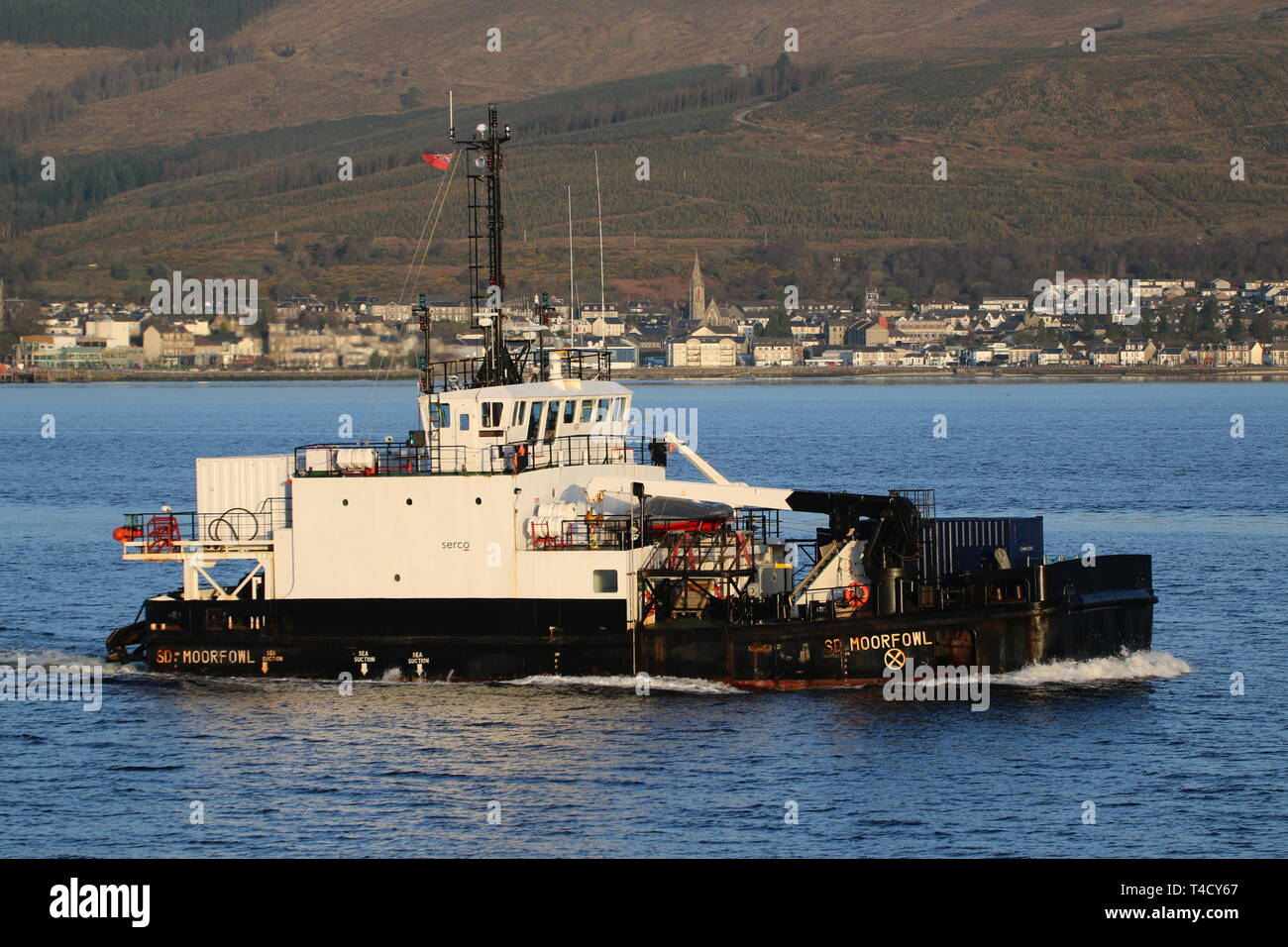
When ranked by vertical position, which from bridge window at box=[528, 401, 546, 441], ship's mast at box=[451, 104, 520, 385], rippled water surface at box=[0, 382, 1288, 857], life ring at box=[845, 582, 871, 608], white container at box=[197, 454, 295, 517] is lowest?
rippled water surface at box=[0, 382, 1288, 857]

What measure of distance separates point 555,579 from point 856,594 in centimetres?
502

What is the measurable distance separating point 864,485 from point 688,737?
4145 centimetres

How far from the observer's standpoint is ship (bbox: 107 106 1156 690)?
29344 mm

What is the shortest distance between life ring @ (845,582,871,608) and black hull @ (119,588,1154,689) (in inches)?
33.7

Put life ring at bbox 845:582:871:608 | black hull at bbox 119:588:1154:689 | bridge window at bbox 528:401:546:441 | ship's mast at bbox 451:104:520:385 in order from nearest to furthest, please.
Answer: black hull at bbox 119:588:1154:689 → life ring at bbox 845:582:871:608 → bridge window at bbox 528:401:546:441 → ship's mast at bbox 451:104:520:385

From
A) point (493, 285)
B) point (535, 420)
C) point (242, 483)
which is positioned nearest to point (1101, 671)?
point (535, 420)

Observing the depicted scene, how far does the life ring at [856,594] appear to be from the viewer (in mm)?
30500

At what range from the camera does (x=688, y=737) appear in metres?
26.8

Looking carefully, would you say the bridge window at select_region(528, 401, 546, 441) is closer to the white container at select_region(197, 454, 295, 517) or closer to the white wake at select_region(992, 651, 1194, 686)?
the white container at select_region(197, 454, 295, 517)

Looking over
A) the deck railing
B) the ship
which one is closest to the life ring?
the ship

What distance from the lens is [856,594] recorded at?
30.6 meters

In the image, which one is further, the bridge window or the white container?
the bridge window

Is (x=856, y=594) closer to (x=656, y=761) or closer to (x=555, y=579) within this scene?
(x=555, y=579)
